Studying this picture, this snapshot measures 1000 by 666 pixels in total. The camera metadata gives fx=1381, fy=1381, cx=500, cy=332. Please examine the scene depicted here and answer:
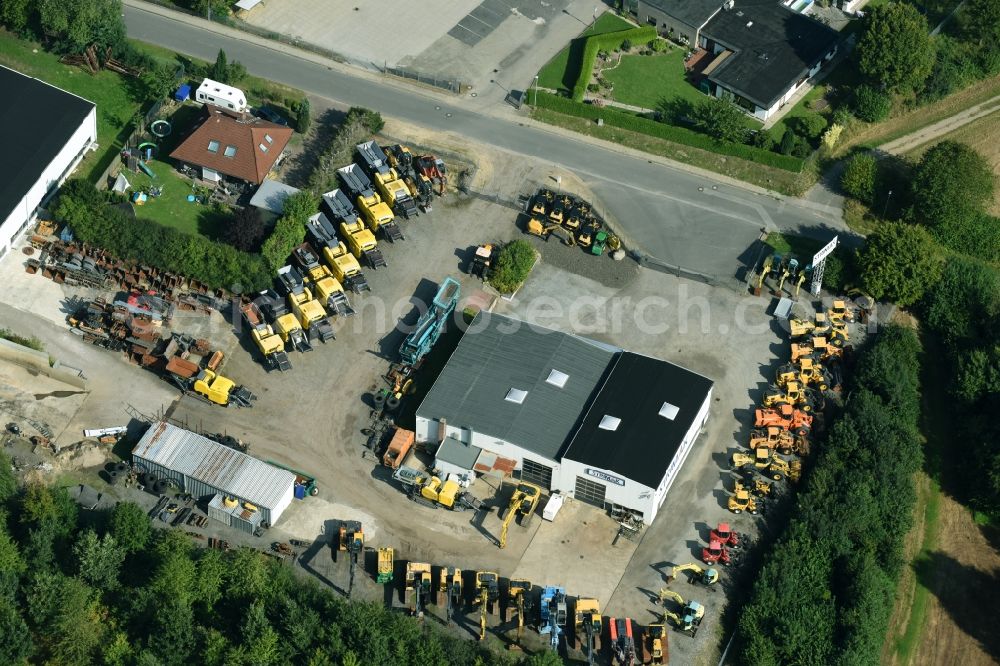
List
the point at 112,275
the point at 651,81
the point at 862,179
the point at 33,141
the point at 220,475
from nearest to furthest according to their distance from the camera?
the point at 220,475 → the point at 112,275 → the point at 33,141 → the point at 862,179 → the point at 651,81

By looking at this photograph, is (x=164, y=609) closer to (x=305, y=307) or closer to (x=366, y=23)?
(x=305, y=307)

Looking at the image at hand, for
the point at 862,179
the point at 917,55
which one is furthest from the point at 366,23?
the point at 917,55

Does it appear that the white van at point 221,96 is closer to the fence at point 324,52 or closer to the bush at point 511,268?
the fence at point 324,52

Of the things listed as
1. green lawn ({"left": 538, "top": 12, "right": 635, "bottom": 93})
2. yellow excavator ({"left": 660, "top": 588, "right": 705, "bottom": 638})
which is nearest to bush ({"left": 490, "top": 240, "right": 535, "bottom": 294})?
green lawn ({"left": 538, "top": 12, "right": 635, "bottom": 93})

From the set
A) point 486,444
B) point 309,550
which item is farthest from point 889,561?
point 309,550

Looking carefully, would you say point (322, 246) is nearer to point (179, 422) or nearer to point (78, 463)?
point (179, 422)

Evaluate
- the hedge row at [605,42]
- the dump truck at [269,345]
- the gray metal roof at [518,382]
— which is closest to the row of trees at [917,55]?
the hedge row at [605,42]
